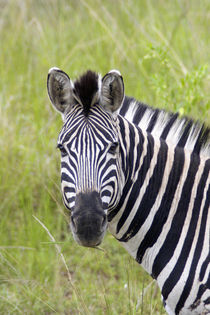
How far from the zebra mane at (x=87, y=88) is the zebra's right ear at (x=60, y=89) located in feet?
0.25

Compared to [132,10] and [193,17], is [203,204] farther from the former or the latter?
[132,10]

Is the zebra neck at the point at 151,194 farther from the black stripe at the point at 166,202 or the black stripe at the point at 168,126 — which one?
the black stripe at the point at 168,126

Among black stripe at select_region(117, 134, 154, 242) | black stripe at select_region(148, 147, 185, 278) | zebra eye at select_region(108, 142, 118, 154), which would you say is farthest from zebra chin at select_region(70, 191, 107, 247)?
black stripe at select_region(148, 147, 185, 278)

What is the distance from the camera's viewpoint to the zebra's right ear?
361 cm

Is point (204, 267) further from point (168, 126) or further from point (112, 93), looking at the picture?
point (112, 93)

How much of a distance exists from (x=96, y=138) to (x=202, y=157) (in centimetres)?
90

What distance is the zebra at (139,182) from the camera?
3.39 meters

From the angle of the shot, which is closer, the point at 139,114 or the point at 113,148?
the point at 113,148

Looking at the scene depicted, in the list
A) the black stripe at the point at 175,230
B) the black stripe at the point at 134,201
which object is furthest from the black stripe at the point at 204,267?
the black stripe at the point at 134,201

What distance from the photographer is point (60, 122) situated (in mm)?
6438

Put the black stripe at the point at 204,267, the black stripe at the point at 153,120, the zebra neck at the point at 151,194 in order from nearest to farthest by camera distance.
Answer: the black stripe at the point at 204,267
the zebra neck at the point at 151,194
the black stripe at the point at 153,120

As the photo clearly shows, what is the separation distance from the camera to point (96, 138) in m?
3.45

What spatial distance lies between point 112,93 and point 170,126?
617mm

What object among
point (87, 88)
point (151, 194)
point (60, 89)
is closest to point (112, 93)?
point (87, 88)
